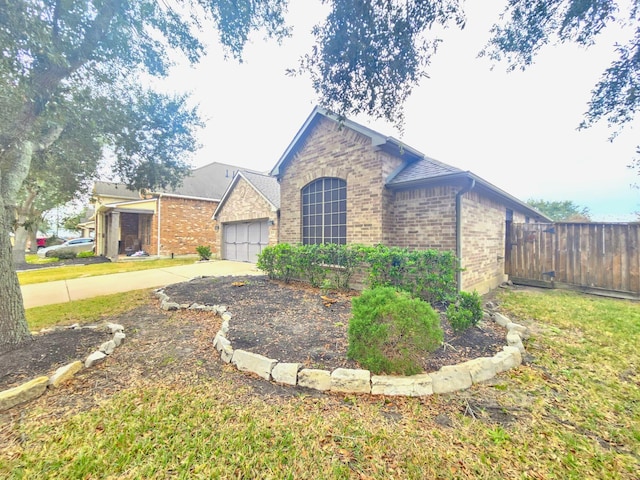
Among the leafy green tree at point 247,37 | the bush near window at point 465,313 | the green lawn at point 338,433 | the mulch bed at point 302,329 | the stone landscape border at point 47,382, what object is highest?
the leafy green tree at point 247,37

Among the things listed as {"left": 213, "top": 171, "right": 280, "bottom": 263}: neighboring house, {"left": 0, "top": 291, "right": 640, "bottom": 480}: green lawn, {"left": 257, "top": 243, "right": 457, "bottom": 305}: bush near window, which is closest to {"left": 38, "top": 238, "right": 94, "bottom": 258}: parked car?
{"left": 213, "top": 171, "right": 280, "bottom": 263}: neighboring house

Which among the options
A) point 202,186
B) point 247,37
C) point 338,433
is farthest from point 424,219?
point 202,186

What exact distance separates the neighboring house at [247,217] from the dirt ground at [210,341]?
7.30 meters

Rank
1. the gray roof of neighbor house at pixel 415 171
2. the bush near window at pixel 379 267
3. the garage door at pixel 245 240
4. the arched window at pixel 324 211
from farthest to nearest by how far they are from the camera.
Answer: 1. the garage door at pixel 245 240
2. the arched window at pixel 324 211
3. the gray roof of neighbor house at pixel 415 171
4. the bush near window at pixel 379 267

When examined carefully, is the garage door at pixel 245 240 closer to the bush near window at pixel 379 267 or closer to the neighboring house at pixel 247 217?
the neighboring house at pixel 247 217

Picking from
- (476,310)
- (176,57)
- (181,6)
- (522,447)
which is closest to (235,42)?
(181,6)

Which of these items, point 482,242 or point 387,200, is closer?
point 387,200

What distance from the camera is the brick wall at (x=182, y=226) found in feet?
58.6

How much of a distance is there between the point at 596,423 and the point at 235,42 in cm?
694

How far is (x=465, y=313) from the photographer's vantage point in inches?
149

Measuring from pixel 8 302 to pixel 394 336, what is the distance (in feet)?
16.5

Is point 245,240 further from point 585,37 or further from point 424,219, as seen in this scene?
point 585,37

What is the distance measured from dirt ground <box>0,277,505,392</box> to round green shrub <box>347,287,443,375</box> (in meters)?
0.28

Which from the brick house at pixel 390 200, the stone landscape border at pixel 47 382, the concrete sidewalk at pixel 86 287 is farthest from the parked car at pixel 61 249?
the stone landscape border at pixel 47 382
